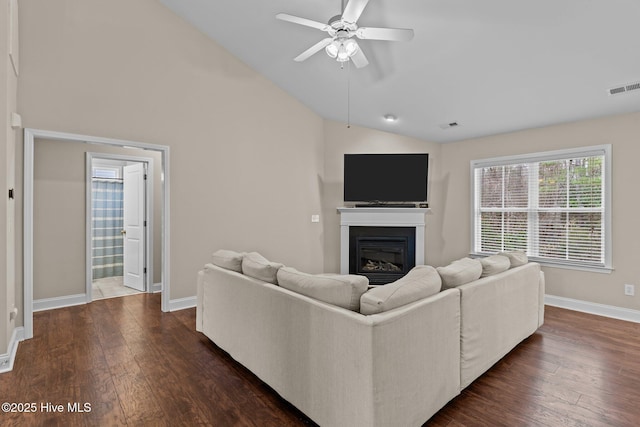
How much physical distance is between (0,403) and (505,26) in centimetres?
474

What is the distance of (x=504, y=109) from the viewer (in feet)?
14.0

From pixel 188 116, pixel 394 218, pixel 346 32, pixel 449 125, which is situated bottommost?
pixel 394 218

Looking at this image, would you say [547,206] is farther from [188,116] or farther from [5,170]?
[5,170]

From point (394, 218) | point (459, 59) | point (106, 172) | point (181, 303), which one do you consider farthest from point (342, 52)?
point (106, 172)

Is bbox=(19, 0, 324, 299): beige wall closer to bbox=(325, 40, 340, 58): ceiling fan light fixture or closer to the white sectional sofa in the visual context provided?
the white sectional sofa

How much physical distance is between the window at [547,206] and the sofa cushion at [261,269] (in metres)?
4.07

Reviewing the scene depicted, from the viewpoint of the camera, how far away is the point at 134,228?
5211mm

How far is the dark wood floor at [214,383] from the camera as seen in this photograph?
78.8 inches

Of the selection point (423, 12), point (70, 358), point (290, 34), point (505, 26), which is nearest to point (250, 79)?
point (290, 34)

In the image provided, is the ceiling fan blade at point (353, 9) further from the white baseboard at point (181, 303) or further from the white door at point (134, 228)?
the white door at point (134, 228)

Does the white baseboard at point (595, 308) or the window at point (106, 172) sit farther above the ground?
the window at point (106, 172)

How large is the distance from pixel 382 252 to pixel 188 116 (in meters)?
3.63

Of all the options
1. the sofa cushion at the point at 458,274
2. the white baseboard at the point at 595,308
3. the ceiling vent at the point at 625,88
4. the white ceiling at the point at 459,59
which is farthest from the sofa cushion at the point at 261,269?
the white baseboard at the point at 595,308

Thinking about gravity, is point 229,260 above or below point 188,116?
below
